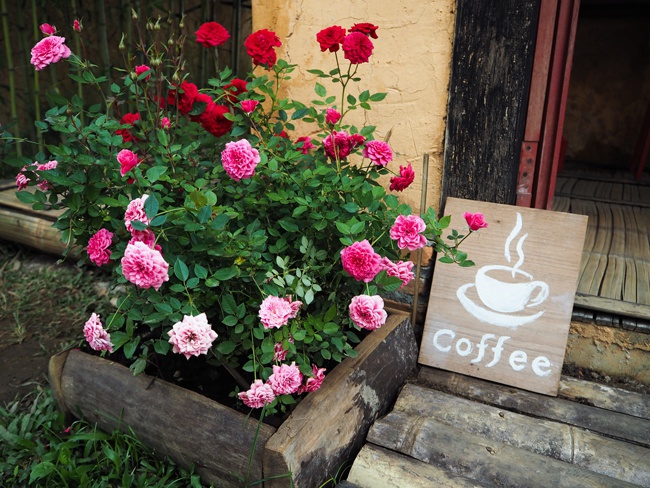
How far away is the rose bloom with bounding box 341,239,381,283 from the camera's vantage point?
153 centimetres

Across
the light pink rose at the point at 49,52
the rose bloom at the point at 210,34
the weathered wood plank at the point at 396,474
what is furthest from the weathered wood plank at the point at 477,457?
the light pink rose at the point at 49,52

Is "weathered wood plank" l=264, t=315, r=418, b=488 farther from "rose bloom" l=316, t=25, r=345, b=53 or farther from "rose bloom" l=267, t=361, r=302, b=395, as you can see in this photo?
"rose bloom" l=316, t=25, r=345, b=53

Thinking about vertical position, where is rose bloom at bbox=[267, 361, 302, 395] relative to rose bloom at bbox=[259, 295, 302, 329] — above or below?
below

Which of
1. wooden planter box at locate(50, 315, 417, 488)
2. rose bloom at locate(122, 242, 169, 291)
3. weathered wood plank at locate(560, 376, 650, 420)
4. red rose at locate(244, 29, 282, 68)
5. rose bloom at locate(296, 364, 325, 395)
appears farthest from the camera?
weathered wood plank at locate(560, 376, 650, 420)

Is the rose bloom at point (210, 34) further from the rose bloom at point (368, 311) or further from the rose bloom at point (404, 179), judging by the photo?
the rose bloom at point (368, 311)

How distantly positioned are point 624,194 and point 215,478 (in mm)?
3651

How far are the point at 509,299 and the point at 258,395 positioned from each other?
124 centimetres

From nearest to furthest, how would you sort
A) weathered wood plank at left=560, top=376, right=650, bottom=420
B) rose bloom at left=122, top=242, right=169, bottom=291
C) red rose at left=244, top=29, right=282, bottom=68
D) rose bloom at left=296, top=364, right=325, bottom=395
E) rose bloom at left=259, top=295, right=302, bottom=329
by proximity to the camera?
rose bloom at left=122, top=242, right=169, bottom=291 → rose bloom at left=259, top=295, right=302, bottom=329 → rose bloom at left=296, top=364, right=325, bottom=395 → red rose at left=244, top=29, right=282, bottom=68 → weathered wood plank at left=560, top=376, right=650, bottom=420

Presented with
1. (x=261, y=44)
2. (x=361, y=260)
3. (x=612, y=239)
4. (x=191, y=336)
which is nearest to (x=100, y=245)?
(x=191, y=336)

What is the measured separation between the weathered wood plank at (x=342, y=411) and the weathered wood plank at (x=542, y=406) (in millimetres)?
171

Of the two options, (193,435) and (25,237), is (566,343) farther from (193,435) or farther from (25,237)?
(25,237)

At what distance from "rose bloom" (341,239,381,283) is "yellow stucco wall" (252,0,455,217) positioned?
0.97 metres

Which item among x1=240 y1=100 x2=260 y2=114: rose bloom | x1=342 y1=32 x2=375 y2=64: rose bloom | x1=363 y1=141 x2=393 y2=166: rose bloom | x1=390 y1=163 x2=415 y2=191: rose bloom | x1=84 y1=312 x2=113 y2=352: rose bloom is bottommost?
x1=84 y1=312 x2=113 y2=352: rose bloom

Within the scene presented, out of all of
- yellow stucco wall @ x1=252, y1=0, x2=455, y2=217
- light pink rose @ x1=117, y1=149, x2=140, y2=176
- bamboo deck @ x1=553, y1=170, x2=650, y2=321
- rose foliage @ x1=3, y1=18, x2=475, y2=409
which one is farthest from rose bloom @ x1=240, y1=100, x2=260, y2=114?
bamboo deck @ x1=553, y1=170, x2=650, y2=321
